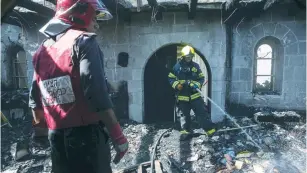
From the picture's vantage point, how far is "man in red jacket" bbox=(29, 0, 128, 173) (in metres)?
1.99

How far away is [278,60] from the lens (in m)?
7.25

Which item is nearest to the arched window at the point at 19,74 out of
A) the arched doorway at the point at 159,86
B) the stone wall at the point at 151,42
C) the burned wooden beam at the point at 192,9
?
the stone wall at the point at 151,42

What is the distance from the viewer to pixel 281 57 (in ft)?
23.5

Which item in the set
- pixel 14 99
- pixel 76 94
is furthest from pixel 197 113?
pixel 14 99

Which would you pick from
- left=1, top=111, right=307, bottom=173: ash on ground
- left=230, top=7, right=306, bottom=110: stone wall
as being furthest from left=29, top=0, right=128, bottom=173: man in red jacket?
left=230, top=7, right=306, bottom=110: stone wall

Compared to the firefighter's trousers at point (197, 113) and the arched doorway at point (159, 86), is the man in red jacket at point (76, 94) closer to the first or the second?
the firefighter's trousers at point (197, 113)

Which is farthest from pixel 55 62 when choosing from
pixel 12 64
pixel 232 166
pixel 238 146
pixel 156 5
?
pixel 12 64

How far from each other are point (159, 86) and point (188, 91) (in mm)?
1887

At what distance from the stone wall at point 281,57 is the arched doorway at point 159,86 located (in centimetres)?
113

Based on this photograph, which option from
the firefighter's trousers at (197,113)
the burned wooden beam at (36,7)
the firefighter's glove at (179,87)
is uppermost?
the burned wooden beam at (36,7)

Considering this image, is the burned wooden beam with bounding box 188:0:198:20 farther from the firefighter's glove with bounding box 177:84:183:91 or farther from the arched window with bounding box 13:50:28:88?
the arched window with bounding box 13:50:28:88

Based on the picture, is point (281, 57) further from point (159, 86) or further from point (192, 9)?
point (159, 86)

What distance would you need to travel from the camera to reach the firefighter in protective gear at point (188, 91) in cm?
643

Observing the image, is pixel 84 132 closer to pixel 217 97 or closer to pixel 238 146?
pixel 238 146
